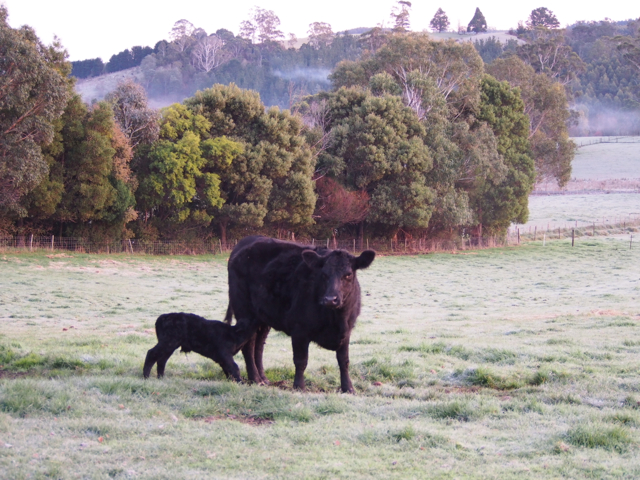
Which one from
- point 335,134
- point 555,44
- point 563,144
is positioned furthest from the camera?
point 555,44

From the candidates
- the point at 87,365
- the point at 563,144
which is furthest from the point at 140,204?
the point at 563,144

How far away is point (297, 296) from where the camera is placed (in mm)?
9148

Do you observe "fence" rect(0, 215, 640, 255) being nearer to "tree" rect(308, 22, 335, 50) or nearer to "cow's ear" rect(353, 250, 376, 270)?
"cow's ear" rect(353, 250, 376, 270)

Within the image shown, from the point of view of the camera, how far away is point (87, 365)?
9664 mm

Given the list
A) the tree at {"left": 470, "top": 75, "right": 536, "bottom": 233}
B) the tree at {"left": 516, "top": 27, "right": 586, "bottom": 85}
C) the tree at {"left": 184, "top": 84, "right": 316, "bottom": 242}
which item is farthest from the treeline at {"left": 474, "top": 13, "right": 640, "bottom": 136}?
the tree at {"left": 184, "top": 84, "right": 316, "bottom": 242}

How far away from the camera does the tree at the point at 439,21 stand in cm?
16212

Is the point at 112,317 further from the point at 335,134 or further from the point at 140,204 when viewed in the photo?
the point at 335,134

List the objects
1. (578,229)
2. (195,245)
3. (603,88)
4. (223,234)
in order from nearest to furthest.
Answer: (195,245) < (223,234) < (578,229) < (603,88)

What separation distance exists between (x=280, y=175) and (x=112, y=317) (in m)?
24.8

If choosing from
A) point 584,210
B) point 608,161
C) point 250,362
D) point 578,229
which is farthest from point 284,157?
point 608,161

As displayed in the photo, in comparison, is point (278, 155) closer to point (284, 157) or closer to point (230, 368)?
point (284, 157)

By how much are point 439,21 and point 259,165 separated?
137m

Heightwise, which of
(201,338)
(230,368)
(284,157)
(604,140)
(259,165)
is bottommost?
(230,368)

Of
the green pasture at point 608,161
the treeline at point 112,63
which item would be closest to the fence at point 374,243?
the green pasture at point 608,161
